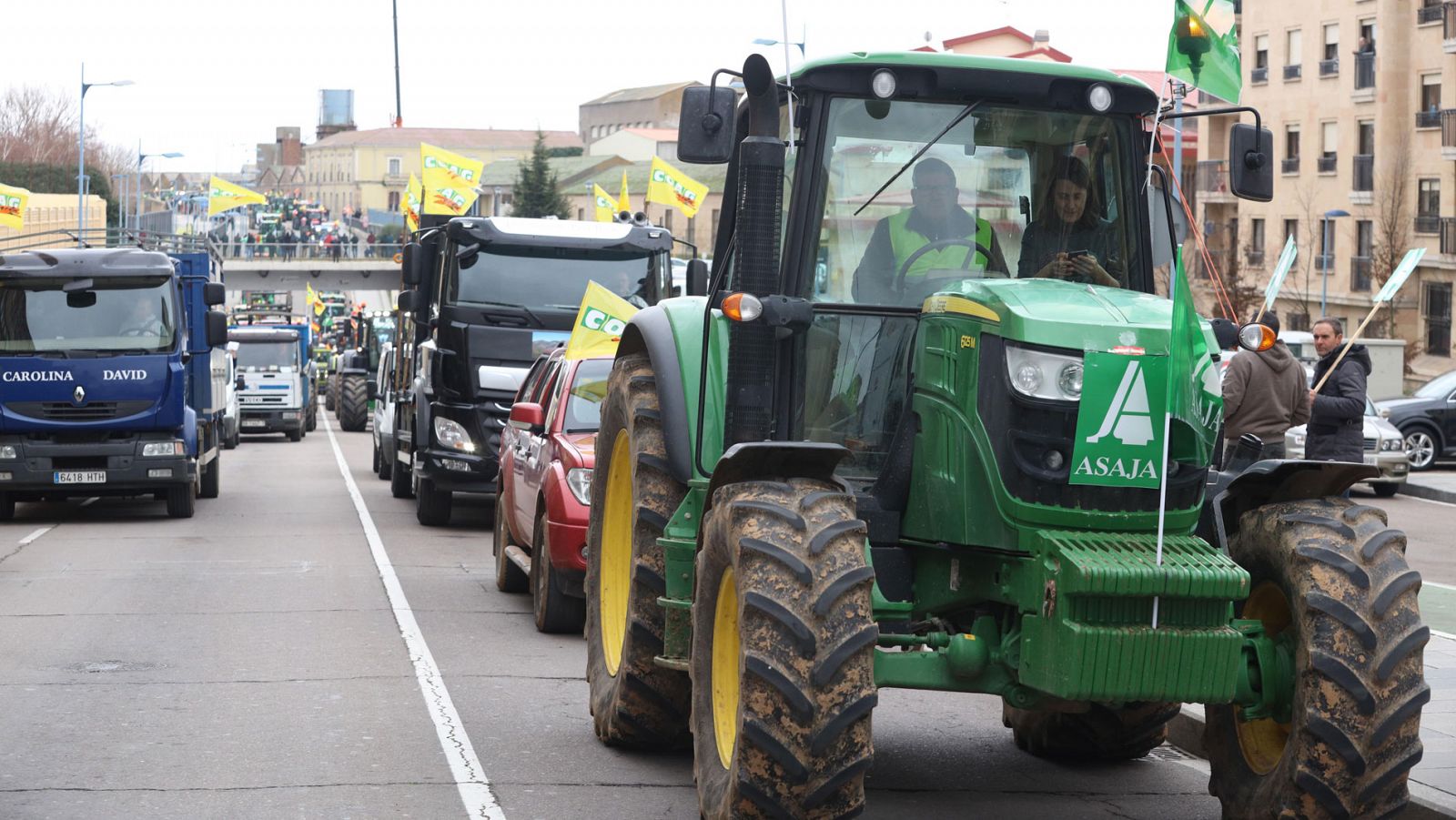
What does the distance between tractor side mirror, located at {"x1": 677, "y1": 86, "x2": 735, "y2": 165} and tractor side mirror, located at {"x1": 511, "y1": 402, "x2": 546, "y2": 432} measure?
6645mm

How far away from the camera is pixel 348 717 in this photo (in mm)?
8984

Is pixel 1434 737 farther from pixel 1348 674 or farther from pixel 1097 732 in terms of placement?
pixel 1348 674

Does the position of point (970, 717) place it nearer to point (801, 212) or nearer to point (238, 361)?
point (801, 212)

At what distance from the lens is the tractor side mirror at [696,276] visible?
56.9ft

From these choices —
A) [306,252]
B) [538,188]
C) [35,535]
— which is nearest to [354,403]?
[35,535]

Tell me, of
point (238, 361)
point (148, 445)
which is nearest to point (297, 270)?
point (238, 361)

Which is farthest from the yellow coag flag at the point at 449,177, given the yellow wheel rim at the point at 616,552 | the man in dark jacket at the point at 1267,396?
the yellow wheel rim at the point at 616,552

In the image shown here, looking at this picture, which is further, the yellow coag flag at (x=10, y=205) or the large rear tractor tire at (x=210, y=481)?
the yellow coag flag at (x=10, y=205)

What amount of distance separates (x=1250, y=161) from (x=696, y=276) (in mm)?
10800

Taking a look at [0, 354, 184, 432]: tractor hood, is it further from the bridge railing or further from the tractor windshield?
the bridge railing

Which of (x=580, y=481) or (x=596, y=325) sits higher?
(x=596, y=325)

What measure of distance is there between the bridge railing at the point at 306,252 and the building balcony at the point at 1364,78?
127 feet

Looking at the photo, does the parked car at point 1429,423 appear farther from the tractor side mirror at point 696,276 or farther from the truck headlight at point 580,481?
the truck headlight at point 580,481

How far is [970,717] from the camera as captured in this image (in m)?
9.48
